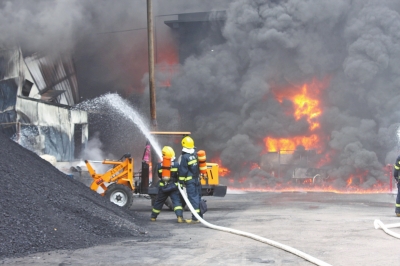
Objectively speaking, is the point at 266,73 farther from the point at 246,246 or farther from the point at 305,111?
the point at 246,246

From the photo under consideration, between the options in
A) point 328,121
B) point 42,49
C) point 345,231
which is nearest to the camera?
point 345,231

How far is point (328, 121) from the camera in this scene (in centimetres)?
2475

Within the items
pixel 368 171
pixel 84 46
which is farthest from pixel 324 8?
pixel 84 46

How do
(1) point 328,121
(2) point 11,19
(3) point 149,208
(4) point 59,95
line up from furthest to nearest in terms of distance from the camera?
(1) point 328,121, (4) point 59,95, (2) point 11,19, (3) point 149,208

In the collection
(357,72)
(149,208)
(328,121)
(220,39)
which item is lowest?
(149,208)

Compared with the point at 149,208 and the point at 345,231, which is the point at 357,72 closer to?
the point at 149,208

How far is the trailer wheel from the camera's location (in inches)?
509

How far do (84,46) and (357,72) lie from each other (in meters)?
11.3

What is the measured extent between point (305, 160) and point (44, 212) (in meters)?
17.9

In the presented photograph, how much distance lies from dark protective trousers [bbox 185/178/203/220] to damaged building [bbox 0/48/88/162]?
8436 millimetres

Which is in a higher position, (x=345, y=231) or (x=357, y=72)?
(x=357, y=72)

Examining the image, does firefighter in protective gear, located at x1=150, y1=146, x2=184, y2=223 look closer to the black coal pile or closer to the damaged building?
the black coal pile

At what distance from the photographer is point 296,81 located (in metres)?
25.6

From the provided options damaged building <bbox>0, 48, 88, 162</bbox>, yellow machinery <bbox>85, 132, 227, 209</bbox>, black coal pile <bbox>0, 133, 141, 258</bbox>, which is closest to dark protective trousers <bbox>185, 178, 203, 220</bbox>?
black coal pile <bbox>0, 133, 141, 258</bbox>
